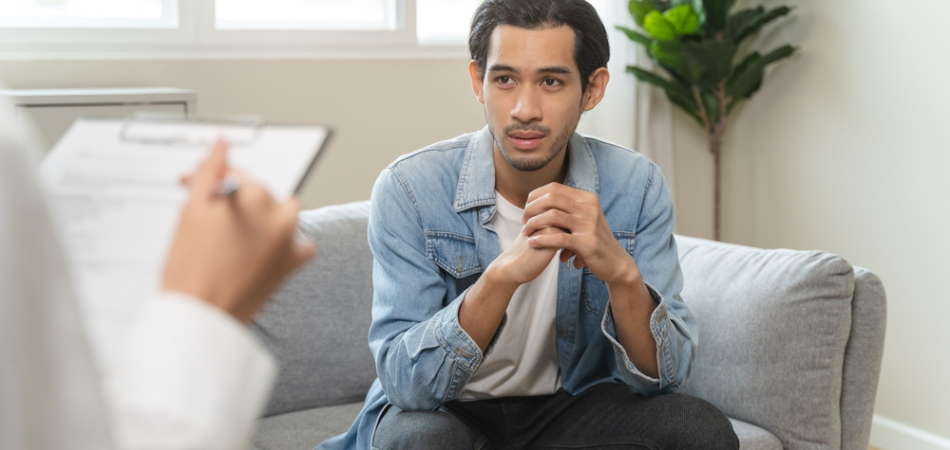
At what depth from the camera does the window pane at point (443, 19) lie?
3029 millimetres

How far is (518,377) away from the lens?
5.15 feet

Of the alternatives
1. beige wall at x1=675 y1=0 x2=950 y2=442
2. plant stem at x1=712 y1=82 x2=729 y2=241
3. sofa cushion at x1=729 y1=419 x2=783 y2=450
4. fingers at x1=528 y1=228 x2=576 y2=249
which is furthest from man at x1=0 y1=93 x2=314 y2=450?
plant stem at x1=712 y1=82 x2=729 y2=241

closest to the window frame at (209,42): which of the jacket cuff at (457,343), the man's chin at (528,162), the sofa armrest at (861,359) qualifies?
the man's chin at (528,162)

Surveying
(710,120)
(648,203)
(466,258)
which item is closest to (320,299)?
(466,258)

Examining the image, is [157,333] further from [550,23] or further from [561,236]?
[550,23]

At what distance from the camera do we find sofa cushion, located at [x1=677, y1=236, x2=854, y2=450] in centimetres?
168

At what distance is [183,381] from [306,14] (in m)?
2.51

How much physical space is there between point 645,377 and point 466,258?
1.25 feet

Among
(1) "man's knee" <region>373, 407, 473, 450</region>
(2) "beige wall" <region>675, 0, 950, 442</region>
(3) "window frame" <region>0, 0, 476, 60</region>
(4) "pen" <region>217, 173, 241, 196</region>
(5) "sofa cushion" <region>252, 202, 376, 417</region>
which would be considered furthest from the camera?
(2) "beige wall" <region>675, 0, 950, 442</region>

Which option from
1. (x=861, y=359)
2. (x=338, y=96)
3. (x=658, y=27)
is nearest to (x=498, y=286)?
(x=861, y=359)

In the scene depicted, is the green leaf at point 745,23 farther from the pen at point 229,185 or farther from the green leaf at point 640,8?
the pen at point 229,185

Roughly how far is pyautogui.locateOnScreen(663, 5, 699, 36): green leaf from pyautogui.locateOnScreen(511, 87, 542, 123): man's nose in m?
1.51

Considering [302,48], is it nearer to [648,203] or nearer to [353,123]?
[353,123]

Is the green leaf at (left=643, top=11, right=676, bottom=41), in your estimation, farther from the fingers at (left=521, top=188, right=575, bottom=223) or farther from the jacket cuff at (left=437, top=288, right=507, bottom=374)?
the jacket cuff at (left=437, top=288, right=507, bottom=374)
